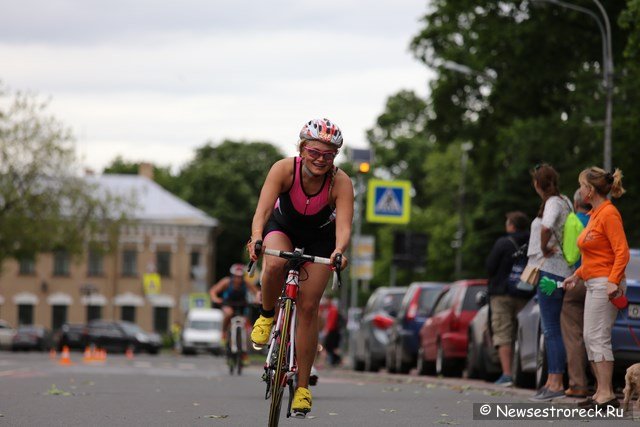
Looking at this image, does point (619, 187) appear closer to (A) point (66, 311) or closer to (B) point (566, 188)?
(B) point (566, 188)

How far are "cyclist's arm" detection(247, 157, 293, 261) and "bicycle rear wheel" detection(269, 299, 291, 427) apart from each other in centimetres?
47

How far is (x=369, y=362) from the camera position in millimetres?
28844

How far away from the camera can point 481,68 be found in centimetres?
3922

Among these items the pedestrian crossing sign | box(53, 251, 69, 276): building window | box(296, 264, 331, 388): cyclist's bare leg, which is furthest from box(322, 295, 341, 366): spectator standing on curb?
box(53, 251, 69, 276): building window

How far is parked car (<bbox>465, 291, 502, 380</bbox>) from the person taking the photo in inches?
780

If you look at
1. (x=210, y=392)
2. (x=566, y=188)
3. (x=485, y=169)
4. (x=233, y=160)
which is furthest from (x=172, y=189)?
(x=210, y=392)

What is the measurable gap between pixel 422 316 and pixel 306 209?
15.1m

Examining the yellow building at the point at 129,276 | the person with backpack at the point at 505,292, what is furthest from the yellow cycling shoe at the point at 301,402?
the yellow building at the point at 129,276

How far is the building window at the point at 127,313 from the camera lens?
9681cm

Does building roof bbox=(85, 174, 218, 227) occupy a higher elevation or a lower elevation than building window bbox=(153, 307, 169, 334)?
higher

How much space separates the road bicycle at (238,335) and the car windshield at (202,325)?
45602 mm

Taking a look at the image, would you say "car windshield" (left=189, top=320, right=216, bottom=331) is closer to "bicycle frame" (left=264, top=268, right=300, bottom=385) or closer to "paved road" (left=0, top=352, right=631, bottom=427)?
"paved road" (left=0, top=352, right=631, bottom=427)

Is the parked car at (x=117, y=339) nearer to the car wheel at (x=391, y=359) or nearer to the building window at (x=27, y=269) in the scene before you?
the building window at (x=27, y=269)

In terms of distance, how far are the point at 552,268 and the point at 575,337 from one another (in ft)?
2.56
